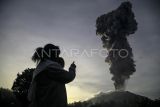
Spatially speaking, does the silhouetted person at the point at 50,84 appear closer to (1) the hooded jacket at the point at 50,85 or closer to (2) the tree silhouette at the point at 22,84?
(1) the hooded jacket at the point at 50,85

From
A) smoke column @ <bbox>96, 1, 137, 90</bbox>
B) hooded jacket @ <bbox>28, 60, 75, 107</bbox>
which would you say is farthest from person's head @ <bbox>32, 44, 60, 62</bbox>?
smoke column @ <bbox>96, 1, 137, 90</bbox>

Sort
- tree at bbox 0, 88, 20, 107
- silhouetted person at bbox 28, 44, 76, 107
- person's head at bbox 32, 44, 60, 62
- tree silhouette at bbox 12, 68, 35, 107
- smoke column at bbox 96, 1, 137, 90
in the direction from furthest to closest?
smoke column at bbox 96, 1, 137, 90 < tree silhouette at bbox 12, 68, 35, 107 < tree at bbox 0, 88, 20, 107 < person's head at bbox 32, 44, 60, 62 < silhouetted person at bbox 28, 44, 76, 107

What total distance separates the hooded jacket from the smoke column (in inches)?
1862

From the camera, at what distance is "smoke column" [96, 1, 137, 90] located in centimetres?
5125

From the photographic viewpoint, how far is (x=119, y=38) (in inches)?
2201

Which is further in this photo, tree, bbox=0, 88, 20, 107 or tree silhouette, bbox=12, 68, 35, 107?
tree silhouette, bbox=12, 68, 35, 107

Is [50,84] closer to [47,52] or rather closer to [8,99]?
[47,52]

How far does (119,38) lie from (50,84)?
52.9 m

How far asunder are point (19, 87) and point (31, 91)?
29.5m

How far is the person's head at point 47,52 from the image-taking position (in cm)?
409

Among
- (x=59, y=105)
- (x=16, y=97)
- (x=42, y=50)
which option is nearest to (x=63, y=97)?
(x=59, y=105)

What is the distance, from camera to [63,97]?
382 centimetres

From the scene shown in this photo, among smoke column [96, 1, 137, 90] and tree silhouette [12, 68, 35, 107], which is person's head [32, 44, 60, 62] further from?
smoke column [96, 1, 137, 90]

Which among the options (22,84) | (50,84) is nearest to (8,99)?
(22,84)
